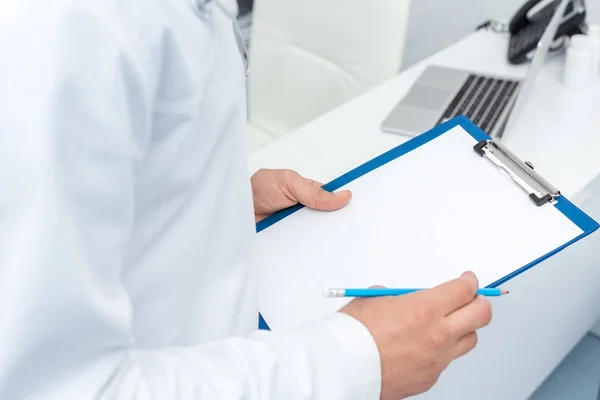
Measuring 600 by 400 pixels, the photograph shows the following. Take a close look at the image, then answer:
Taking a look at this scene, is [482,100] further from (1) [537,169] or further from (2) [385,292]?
(2) [385,292]

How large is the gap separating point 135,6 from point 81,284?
20cm

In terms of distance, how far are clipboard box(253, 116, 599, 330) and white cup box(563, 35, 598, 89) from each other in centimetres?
45

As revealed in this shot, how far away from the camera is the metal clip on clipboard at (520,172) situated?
79 cm

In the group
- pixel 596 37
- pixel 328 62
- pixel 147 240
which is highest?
pixel 596 37

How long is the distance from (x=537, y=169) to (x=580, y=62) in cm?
31

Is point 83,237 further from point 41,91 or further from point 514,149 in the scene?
point 514,149

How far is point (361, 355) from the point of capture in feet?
1.92

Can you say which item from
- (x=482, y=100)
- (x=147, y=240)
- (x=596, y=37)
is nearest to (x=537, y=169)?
(x=482, y=100)

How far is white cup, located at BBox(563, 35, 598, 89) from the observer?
1219mm

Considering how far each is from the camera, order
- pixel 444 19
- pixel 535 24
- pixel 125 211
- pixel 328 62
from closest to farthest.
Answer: pixel 125 211 → pixel 535 24 → pixel 328 62 → pixel 444 19

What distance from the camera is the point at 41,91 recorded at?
39 cm

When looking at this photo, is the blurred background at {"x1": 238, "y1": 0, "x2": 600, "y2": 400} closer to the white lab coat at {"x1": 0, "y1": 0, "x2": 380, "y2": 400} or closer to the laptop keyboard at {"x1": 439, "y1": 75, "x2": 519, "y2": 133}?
the laptop keyboard at {"x1": 439, "y1": 75, "x2": 519, "y2": 133}

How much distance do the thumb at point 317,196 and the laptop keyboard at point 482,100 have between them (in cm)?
39

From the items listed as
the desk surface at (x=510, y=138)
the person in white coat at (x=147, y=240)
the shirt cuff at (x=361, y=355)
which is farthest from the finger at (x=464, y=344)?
the desk surface at (x=510, y=138)
